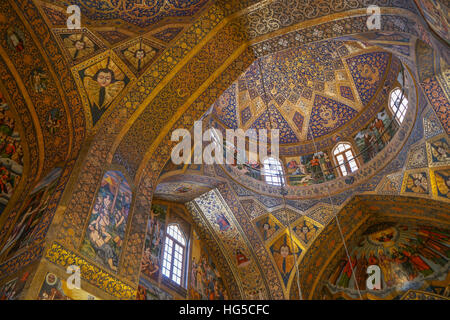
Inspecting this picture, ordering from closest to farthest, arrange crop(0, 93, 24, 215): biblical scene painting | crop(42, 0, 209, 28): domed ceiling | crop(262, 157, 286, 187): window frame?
1. crop(42, 0, 209, 28): domed ceiling
2. crop(0, 93, 24, 215): biblical scene painting
3. crop(262, 157, 286, 187): window frame

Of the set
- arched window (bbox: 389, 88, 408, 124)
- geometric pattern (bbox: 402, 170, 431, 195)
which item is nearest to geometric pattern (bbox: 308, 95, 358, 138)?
arched window (bbox: 389, 88, 408, 124)

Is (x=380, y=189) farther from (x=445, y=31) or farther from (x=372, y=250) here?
(x=445, y=31)

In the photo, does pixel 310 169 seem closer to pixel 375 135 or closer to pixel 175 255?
pixel 375 135

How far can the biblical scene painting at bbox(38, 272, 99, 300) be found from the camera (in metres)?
5.05

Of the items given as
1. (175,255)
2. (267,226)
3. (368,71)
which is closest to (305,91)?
(368,71)

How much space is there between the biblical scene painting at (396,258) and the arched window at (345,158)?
209cm

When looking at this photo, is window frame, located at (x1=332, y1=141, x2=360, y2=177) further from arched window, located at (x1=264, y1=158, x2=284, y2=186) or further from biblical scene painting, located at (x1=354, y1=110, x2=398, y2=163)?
arched window, located at (x1=264, y1=158, x2=284, y2=186)

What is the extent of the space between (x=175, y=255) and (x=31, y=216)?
183 inches

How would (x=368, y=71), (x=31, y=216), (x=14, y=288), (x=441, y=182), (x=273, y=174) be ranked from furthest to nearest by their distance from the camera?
(x=273, y=174) → (x=368, y=71) → (x=441, y=182) → (x=31, y=216) → (x=14, y=288)

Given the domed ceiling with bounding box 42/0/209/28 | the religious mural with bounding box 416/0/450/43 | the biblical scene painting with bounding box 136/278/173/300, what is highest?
the domed ceiling with bounding box 42/0/209/28

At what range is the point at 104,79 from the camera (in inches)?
295

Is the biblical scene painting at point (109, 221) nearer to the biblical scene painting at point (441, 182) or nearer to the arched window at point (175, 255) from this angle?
the arched window at point (175, 255)

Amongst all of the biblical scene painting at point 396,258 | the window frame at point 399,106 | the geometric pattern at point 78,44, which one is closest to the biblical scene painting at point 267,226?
the biblical scene painting at point 396,258
